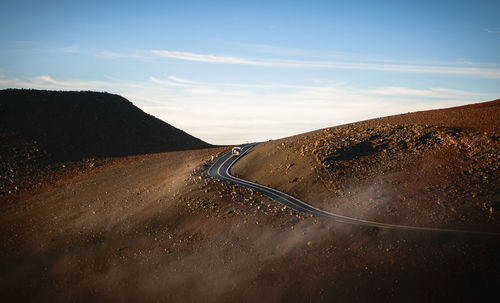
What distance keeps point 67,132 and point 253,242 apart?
6579 cm

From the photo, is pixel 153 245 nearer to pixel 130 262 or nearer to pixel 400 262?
pixel 130 262

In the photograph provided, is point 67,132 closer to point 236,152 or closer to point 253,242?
point 236,152

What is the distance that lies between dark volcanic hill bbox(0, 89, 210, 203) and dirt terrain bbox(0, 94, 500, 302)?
1674cm

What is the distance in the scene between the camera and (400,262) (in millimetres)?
23656

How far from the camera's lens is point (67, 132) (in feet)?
242

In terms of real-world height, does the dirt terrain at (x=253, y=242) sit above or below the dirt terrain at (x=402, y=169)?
below

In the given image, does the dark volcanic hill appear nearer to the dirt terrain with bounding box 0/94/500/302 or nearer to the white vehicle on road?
the dirt terrain with bounding box 0/94/500/302

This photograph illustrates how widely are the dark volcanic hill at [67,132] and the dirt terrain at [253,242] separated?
54.9 feet

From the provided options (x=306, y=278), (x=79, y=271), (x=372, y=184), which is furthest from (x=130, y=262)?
(x=372, y=184)

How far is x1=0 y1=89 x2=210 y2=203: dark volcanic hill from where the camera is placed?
61344 mm

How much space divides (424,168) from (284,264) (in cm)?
2241

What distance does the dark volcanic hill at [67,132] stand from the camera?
201 ft

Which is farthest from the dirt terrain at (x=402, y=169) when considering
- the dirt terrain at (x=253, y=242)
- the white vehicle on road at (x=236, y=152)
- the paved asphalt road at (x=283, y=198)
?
the white vehicle on road at (x=236, y=152)

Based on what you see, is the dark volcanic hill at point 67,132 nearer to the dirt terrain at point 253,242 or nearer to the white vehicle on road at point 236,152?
the dirt terrain at point 253,242
